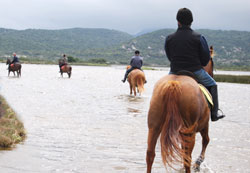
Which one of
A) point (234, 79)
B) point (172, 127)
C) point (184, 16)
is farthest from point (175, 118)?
point (234, 79)

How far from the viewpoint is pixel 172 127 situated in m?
5.18

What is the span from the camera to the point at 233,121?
12555 millimetres

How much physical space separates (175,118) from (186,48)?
1.28m

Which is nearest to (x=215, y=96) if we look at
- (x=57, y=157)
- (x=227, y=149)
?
(x=227, y=149)

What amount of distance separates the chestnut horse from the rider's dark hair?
1.16 metres

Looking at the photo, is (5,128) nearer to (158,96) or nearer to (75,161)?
(75,161)

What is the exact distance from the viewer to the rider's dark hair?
19.5 feet

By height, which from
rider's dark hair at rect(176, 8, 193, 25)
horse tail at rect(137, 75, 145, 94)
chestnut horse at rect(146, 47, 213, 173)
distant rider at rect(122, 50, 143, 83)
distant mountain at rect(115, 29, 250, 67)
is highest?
distant mountain at rect(115, 29, 250, 67)

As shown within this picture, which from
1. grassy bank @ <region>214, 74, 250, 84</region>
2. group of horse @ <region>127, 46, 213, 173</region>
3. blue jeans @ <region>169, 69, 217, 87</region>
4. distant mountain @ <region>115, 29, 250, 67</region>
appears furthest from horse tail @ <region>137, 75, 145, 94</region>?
distant mountain @ <region>115, 29, 250, 67</region>

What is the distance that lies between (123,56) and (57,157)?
168 meters

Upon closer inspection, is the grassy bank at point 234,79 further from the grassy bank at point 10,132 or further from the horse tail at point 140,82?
the grassy bank at point 10,132

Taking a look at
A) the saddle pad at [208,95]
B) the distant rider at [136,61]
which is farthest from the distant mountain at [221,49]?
the saddle pad at [208,95]

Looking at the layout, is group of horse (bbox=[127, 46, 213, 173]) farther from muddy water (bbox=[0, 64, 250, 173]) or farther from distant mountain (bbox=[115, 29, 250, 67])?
distant mountain (bbox=[115, 29, 250, 67])

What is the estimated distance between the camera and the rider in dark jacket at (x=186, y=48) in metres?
5.82
